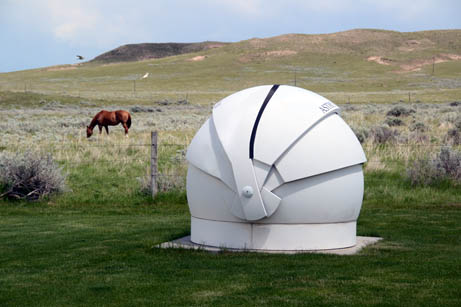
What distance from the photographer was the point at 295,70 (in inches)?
4286

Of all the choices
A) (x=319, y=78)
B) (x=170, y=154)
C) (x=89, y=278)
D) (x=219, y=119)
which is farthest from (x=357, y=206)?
(x=319, y=78)

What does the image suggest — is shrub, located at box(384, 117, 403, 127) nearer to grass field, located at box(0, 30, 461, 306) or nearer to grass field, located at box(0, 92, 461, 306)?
grass field, located at box(0, 30, 461, 306)

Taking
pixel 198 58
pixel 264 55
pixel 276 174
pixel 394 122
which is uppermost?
A: pixel 264 55

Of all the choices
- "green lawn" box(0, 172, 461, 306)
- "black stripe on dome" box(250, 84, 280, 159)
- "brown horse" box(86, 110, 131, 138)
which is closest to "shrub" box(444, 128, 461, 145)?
"green lawn" box(0, 172, 461, 306)

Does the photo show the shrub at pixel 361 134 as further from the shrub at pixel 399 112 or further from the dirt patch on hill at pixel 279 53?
the dirt patch on hill at pixel 279 53

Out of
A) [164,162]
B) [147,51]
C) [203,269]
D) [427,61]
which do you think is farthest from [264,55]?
[203,269]

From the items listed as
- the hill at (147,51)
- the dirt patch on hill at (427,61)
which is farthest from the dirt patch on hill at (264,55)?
the hill at (147,51)

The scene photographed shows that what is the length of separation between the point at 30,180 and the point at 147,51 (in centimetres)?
18007

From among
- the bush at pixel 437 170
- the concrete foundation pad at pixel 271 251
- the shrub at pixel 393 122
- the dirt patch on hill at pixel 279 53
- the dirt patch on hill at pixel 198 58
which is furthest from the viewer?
the dirt patch on hill at pixel 198 58

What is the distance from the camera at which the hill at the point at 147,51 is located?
7318 inches

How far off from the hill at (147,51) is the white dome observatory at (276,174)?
577ft

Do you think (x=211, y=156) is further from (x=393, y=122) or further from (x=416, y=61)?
(x=416, y=61)

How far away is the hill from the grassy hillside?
41623mm

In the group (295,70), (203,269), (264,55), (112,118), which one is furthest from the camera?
(264,55)
